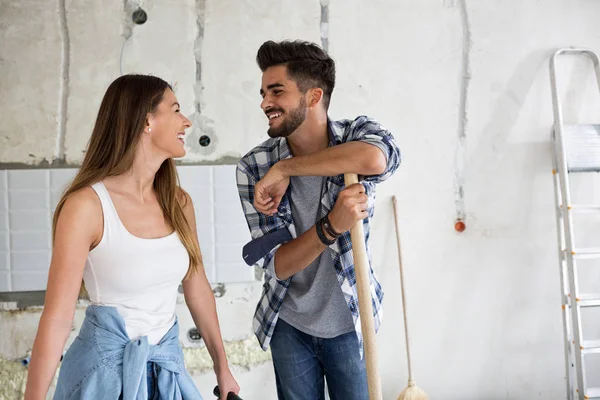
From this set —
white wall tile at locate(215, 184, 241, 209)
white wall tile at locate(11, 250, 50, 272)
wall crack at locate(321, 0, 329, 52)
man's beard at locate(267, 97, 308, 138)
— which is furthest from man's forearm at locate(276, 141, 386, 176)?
white wall tile at locate(11, 250, 50, 272)

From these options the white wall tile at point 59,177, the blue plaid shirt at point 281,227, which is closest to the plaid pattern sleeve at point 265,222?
the blue plaid shirt at point 281,227

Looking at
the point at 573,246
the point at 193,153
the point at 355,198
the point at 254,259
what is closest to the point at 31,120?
the point at 193,153

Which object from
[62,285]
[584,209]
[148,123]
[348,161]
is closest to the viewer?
[62,285]

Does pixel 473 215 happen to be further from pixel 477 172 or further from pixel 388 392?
pixel 388 392

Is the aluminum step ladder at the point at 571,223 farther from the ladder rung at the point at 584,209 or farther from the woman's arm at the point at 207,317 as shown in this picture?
the woman's arm at the point at 207,317

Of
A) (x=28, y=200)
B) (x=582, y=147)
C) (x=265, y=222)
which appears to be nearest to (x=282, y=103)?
(x=265, y=222)

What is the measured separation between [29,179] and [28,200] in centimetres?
11

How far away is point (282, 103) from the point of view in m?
1.89

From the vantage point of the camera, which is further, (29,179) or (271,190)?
(29,179)

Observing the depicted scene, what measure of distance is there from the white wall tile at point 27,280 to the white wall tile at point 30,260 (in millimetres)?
27

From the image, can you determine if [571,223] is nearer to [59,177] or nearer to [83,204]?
[83,204]

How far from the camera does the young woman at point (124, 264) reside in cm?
158

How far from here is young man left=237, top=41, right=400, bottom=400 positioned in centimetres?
187

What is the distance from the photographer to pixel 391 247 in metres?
3.48
